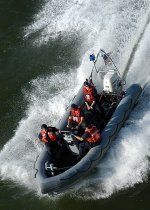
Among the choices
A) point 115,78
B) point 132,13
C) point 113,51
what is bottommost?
point 115,78

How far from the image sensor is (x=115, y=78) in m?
13.6

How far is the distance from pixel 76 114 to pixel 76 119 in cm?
17

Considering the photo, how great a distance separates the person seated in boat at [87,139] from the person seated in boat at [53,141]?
1.23ft

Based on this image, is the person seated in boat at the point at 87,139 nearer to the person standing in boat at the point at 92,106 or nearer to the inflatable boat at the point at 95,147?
the inflatable boat at the point at 95,147

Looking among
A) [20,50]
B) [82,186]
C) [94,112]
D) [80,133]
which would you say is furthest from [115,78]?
[20,50]

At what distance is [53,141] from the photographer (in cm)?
1185

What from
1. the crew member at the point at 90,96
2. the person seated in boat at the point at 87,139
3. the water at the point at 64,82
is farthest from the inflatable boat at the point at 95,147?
the water at the point at 64,82

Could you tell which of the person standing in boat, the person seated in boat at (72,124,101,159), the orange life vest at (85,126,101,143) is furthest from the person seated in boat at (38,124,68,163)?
the person standing in boat

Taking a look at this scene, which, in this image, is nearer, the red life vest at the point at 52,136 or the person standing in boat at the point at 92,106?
the red life vest at the point at 52,136

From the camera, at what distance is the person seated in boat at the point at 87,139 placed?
11.9 m

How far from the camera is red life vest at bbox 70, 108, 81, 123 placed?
12336 millimetres

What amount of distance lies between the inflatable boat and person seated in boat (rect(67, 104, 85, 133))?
1.41 feet

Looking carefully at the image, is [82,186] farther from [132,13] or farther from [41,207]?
[132,13]

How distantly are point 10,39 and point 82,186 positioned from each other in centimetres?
906
